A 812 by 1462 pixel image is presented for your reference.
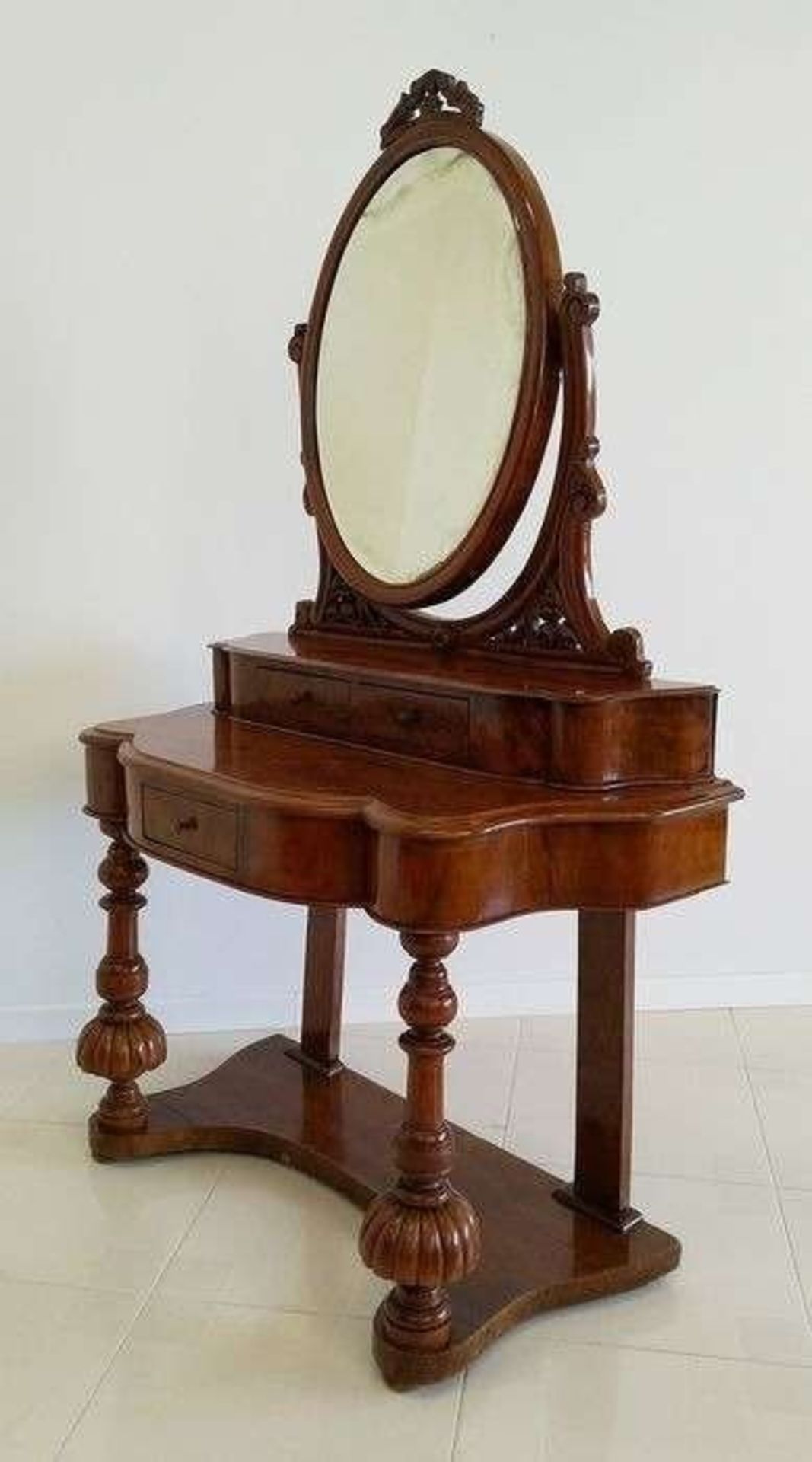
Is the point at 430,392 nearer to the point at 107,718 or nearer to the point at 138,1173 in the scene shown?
the point at 107,718

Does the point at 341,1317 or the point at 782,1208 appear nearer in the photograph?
the point at 341,1317

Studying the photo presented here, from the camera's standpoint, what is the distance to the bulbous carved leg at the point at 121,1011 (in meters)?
2.05

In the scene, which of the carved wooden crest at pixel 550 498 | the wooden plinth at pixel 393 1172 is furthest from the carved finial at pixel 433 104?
the wooden plinth at pixel 393 1172

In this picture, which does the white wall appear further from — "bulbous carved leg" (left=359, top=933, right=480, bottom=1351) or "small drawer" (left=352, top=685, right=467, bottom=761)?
"bulbous carved leg" (left=359, top=933, right=480, bottom=1351)

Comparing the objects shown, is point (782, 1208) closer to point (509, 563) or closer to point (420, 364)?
point (509, 563)

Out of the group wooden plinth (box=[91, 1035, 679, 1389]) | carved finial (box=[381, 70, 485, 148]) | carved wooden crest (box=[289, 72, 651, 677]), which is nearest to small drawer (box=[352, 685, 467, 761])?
carved wooden crest (box=[289, 72, 651, 677])

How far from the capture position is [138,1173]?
208 cm

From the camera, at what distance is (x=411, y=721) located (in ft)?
5.61

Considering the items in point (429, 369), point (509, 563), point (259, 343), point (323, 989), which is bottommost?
point (323, 989)

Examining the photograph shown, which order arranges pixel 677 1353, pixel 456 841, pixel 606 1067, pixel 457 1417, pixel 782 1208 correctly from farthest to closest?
pixel 782 1208 < pixel 606 1067 < pixel 677 1353 < pixel 457 1417 < pixel 456 841

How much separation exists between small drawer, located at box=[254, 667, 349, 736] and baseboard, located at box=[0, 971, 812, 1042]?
3.09 feet

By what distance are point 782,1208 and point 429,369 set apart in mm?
1377

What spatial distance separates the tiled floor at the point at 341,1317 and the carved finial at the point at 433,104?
63.7 inches

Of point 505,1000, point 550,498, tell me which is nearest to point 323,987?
point 505,1000
